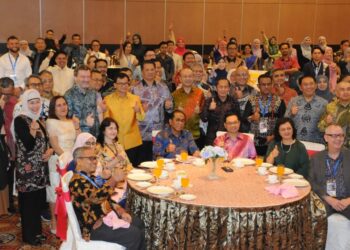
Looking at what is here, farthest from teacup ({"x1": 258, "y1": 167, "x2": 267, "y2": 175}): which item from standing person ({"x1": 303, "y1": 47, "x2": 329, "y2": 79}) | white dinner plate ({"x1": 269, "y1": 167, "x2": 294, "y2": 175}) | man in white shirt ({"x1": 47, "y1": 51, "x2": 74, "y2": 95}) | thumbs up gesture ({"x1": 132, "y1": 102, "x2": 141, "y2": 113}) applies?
standing person ({"x1": 303, "y1": 47, "x2": 329, "y2": 79})

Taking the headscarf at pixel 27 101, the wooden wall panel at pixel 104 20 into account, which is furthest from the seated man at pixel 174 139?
the wooden wall panel at pixel 104 20

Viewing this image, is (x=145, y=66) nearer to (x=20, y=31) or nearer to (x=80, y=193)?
(x=80, y=193)

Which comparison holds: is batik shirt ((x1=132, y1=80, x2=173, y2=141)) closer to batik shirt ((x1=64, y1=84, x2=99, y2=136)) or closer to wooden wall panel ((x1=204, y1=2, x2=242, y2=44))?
batik shirt ((x1=64, y1=84, x2=99, y2=136))

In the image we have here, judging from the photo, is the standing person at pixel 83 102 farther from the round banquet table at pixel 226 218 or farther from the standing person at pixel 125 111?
the round banquet table at pixel 226 218

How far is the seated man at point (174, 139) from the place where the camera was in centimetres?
527

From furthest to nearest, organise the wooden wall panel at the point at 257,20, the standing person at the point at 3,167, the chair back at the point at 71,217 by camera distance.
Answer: the wooden wall panel at the point at 257,20
the standing person at the point at 3,167
the chair back at the point at 71,217

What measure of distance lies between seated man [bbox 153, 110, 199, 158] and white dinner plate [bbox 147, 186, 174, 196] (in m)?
1.27

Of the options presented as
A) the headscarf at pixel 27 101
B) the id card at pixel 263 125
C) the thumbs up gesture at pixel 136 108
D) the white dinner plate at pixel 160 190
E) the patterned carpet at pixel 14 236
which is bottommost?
the patterned carpet at pixel 14 236

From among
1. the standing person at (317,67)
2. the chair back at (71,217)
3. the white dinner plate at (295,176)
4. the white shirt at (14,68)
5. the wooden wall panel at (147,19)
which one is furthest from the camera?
the wooden wall panel at (147,19)

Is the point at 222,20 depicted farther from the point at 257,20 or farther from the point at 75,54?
the point at 75,54

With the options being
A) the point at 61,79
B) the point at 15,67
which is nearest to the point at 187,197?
the point at 61,79

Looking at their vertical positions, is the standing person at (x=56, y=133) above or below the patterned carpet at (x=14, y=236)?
above

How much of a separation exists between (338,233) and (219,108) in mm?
2048

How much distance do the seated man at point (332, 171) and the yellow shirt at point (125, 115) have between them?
6.82 feet
